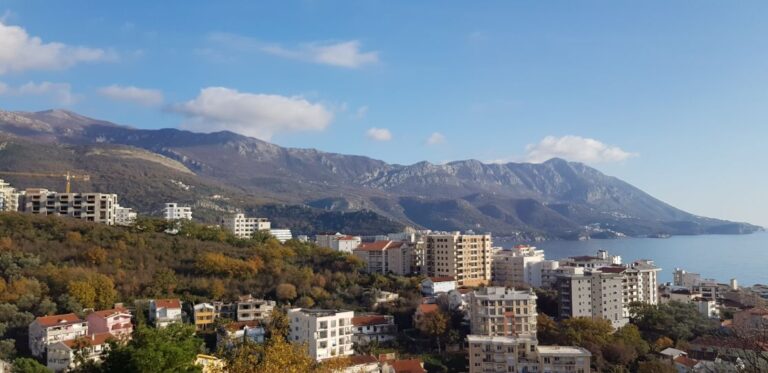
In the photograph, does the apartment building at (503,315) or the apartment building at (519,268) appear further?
the apartment building at (519,268)

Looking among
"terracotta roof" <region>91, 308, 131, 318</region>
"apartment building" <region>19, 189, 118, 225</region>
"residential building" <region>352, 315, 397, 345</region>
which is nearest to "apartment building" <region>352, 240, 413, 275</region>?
"residential building" <region>352, 315, 397, 345</region>

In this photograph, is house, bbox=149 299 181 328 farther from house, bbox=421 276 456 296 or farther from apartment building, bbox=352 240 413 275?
apartment building, bbox=352 240 413 275

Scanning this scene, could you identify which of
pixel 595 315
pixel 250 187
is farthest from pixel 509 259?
pixel 250 187

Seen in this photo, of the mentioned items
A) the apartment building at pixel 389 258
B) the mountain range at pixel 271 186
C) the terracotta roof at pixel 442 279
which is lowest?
the terracotta roof at pixel 442 279

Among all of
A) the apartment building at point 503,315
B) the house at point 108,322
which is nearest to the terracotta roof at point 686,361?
the apartment building at point 503,315

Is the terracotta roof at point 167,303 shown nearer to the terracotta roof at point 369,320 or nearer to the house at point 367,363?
the terracotta roof at point 369,320

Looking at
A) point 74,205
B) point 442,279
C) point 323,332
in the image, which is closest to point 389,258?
point 442,279
